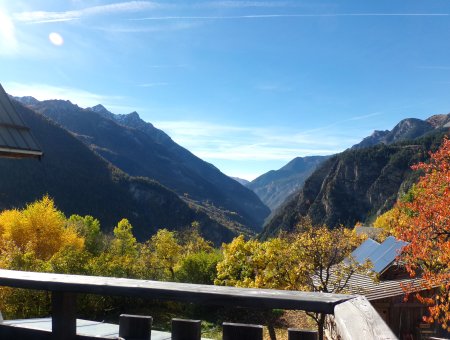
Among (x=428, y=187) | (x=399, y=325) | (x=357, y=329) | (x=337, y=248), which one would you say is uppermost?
(x=428, y=187)

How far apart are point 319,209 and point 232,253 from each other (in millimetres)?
118032

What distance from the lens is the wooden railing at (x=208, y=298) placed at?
4.95ft

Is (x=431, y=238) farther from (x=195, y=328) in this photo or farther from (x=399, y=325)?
(x=195, y=328)

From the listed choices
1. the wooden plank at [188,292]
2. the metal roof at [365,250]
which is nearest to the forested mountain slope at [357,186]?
the metal roof at [365,250]

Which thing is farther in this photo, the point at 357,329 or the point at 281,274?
the point at 281,274

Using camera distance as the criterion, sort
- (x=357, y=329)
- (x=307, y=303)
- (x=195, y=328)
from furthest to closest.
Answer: (x=195, y=328)
(x=307, y=303)
(x=357, y=329)

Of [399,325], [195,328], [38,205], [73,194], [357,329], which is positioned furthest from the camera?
[73,194]

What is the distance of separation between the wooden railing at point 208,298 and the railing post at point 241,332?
0.09 metres

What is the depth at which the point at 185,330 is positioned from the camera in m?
1.92

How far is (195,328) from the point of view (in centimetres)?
190

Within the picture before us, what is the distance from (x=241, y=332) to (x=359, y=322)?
55 centimetres

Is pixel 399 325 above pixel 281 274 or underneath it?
underneath

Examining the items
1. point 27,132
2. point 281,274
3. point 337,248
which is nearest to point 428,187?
point 337,248

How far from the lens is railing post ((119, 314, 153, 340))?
2029 mm
